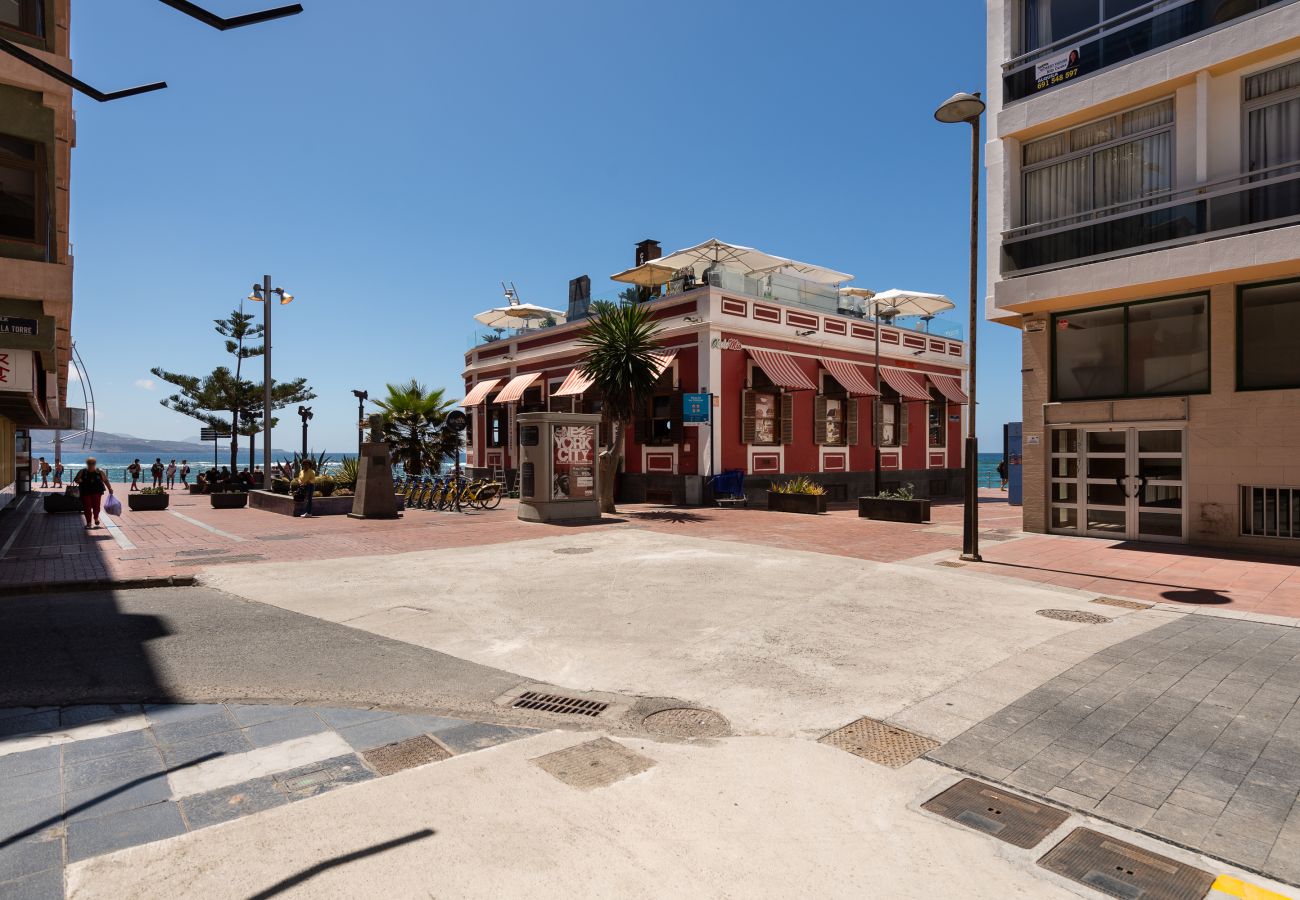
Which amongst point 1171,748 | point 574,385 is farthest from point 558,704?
point 574,385

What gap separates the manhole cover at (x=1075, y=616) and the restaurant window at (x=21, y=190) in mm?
13855

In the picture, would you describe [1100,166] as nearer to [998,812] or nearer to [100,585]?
[998,812]

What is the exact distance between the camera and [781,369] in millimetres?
24094

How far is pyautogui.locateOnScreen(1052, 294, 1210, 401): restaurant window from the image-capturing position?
499 inches

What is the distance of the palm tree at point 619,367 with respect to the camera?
19.3 meters

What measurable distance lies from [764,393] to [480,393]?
1427 cm

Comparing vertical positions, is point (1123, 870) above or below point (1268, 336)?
below

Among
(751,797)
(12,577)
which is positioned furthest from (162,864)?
(12,577)

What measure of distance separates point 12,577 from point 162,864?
924 centimetres

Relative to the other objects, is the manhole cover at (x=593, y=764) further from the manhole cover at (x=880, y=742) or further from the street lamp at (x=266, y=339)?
A: the street lamp at (x=266, y=339)

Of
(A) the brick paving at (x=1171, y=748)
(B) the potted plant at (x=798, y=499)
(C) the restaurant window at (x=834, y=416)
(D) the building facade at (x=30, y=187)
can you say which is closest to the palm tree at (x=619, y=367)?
(B) the potted plant at (x=798, y=499)

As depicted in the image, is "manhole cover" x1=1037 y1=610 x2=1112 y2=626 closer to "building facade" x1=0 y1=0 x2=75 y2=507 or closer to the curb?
the curb

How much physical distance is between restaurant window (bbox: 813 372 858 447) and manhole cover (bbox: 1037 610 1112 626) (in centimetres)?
1862

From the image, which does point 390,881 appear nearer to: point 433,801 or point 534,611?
point 433,801
